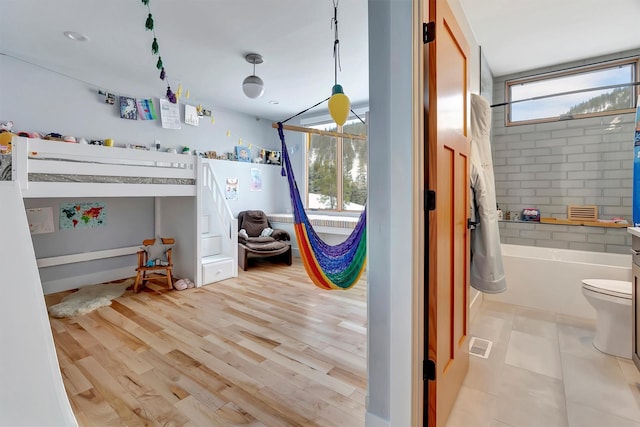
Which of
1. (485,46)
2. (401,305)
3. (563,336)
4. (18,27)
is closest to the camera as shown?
(401,305)

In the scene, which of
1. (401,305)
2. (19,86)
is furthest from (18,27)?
(401,305)

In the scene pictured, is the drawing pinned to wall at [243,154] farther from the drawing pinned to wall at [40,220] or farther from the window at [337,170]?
the drawing pinned to wall at [40,220]

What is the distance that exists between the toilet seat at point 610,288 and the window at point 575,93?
5.16ft

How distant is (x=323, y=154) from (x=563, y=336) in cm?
398

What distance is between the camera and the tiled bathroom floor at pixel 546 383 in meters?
1.40

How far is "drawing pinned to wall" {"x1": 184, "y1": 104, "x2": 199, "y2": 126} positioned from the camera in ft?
14.1

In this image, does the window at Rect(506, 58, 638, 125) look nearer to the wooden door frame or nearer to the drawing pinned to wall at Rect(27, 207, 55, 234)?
the wooden door frame

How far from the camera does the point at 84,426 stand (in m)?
1.35

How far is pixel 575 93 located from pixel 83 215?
5390 mm

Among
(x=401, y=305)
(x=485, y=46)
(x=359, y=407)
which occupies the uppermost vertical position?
(x=485, y=46)

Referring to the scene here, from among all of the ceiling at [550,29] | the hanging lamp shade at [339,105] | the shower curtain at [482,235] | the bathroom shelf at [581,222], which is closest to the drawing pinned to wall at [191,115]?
the hanging lamp shade at [339,105]

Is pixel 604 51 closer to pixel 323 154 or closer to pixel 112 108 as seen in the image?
pixel 323 154

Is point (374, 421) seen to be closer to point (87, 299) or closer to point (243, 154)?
point (87, 299)

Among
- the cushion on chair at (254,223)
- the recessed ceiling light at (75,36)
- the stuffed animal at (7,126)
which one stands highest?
the recessed ceiling light at (75,36)
